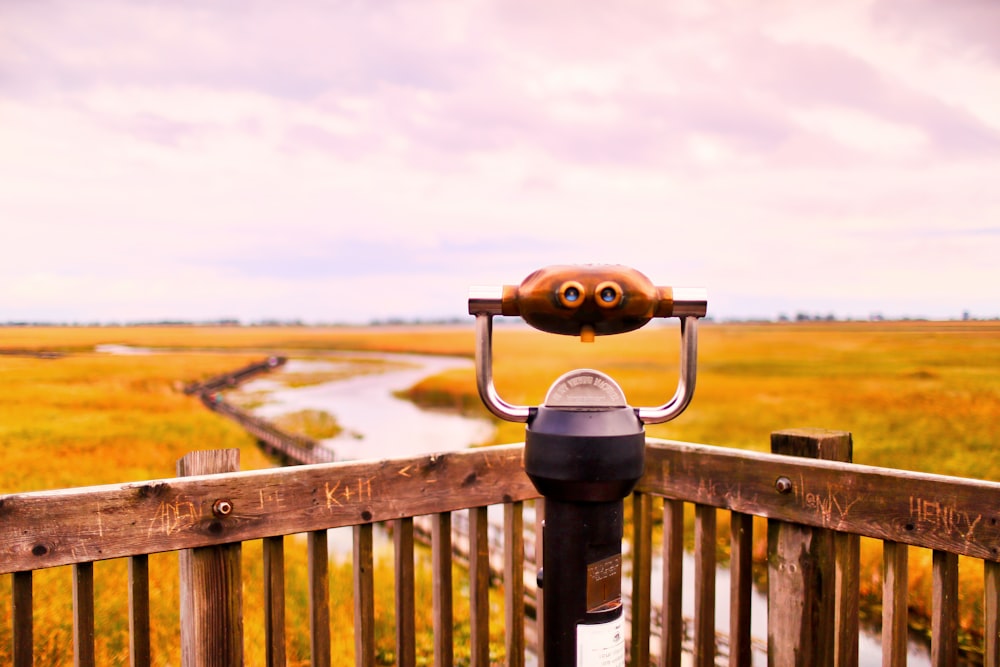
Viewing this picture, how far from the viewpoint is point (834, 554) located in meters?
1.62

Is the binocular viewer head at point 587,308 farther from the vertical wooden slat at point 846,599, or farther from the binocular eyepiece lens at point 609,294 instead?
the vertical wooden slat at point 846,599

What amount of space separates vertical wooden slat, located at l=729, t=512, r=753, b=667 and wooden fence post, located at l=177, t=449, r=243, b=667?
3.99 ft

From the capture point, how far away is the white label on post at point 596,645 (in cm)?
131

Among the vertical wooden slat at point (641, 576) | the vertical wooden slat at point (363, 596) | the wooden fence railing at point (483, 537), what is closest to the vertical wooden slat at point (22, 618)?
the wooden fence railing at point (483, 537)

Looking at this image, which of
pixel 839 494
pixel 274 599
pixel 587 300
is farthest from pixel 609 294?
pixel 274 599

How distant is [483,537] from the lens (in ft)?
5.93

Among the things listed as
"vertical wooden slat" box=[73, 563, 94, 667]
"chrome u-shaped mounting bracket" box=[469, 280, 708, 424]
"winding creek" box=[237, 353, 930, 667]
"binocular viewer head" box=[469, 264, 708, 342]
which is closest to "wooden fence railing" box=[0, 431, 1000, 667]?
"vertical wooden slat" box=[73, 563, 94, 667]

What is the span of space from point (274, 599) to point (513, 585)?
2.11 ft

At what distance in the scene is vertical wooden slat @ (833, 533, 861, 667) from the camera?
160 centimetres

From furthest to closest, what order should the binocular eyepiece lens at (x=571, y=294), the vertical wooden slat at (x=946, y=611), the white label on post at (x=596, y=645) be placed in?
the vertical wooden slat at (x=946, y=611) < the white label on post at (x=596, y=645) < the binocular eyepiece lens at (x=571, y=294)

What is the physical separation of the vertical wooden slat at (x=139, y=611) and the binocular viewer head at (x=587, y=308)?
0.82 m

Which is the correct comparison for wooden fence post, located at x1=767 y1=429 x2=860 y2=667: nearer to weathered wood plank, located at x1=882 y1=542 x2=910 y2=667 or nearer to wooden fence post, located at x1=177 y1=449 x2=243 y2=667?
weathered wood plank, located at x1=882 y1=542 x2=910 y2=667

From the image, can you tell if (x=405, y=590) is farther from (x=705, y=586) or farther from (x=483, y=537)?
(x=705, y=586)

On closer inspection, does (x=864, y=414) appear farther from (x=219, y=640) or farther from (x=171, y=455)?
(x=219, y=640)
